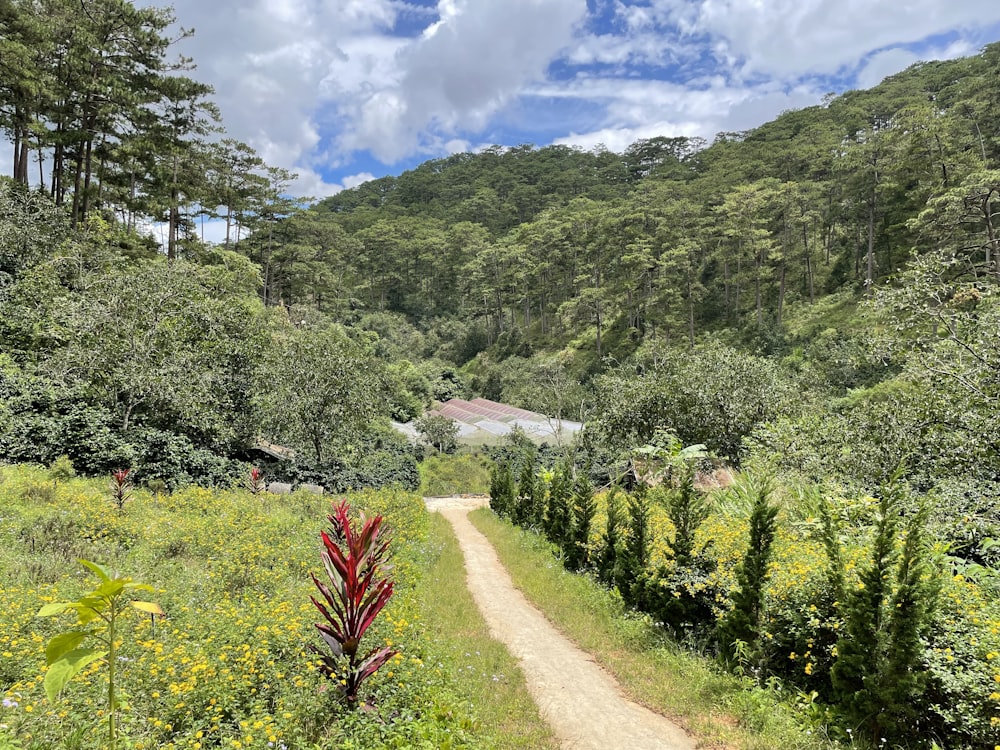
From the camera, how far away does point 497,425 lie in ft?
136

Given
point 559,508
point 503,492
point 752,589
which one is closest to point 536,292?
point 503,492

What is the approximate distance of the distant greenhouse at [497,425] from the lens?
3825 cm

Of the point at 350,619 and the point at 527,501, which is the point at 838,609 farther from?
the point at 527,501

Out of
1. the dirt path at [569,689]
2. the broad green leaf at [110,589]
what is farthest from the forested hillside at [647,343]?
the broad green leaf at [110,589]

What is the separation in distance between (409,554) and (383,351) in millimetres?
47621

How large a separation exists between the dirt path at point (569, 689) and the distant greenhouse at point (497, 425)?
26.2m

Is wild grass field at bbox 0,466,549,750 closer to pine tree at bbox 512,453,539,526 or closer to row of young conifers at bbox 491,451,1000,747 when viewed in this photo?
row of young conifers at bbox 491,451,1000,747

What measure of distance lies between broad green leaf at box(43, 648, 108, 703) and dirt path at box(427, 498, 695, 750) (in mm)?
4864

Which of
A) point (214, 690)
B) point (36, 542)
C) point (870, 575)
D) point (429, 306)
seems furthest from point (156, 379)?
point (429, 306)

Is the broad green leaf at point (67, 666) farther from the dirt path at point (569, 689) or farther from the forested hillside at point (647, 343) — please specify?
the forested hillside at point (647, 343)

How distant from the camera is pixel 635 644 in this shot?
797 cm

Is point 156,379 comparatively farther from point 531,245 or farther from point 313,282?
point 531,245

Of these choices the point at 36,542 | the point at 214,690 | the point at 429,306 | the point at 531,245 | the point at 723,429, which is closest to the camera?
the point at 214,690

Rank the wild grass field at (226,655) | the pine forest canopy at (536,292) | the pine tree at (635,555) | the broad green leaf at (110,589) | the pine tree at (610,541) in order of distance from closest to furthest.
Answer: the broad green leaf at (110,589) < the wild grass field at (226,655) < the pine tree at (635,555) < the pine tree at (610,541) < the pine forest canopy at (536,292)
